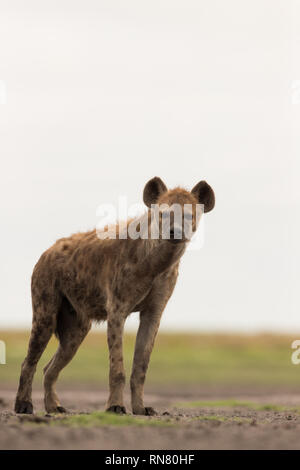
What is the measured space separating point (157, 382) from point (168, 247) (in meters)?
12.1

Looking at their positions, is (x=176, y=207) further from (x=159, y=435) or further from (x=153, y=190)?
(x=159, y=435)

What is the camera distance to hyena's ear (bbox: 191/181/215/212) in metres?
9.72

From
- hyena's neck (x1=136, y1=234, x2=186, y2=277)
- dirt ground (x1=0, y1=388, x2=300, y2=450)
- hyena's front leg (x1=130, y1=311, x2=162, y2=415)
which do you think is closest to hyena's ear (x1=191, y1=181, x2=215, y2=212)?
hyena's neck (x1=136, y1=234, x2=186, y2=277)

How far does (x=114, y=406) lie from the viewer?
9.34m

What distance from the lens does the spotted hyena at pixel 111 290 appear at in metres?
9.41

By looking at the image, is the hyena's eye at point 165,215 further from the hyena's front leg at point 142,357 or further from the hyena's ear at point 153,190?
the hyena's front leg at point 142,357

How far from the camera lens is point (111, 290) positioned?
9.77 meters

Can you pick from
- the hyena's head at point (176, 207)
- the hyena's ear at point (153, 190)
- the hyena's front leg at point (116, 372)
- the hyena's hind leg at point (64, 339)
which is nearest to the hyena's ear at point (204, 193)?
the hyena's head at point (176, 207)

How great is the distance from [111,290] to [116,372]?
34.4 inches

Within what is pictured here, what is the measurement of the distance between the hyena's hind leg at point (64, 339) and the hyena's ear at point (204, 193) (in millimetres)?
2058

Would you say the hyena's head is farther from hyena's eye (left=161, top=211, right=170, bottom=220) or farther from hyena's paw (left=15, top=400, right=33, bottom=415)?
hyena's paw (left=15, top=400, right=33, bottom=415)

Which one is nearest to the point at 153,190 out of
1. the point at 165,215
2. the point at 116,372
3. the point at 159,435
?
the point at 165,215
